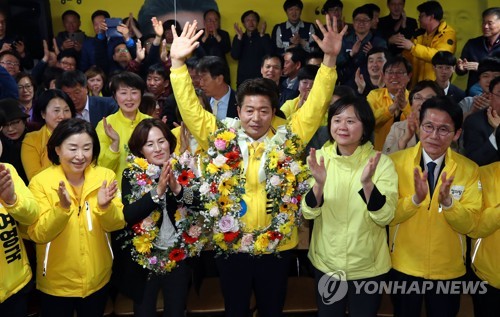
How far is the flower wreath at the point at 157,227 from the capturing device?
3066 mm

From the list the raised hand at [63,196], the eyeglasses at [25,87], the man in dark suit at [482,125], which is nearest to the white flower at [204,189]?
the raised hand at [63,196]

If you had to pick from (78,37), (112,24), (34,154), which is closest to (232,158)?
(34,154)

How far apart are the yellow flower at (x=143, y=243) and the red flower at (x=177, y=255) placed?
4.5 inches

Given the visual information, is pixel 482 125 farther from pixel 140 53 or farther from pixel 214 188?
pixel 140 53

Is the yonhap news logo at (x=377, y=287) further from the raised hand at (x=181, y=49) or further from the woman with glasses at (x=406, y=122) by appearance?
the raised hand at (x=181, y=49)

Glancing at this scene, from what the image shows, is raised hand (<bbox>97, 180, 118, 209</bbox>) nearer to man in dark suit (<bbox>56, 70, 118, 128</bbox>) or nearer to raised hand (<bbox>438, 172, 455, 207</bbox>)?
raised hand (<bbox>438, 172, 455, 207</bbox>)

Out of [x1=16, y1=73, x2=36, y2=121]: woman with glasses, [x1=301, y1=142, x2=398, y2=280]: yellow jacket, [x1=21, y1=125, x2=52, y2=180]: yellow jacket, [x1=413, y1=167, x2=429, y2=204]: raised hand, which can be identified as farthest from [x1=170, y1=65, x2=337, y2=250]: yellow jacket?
[x1=16, y1=73, x2=36, y2=121]: woman with glasses

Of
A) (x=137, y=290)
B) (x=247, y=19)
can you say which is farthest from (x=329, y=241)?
(x=247, y=19)

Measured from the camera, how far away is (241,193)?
3.06 m

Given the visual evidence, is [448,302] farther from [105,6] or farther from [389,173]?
[105,6]

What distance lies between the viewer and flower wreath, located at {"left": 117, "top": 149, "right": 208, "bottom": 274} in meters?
3.07

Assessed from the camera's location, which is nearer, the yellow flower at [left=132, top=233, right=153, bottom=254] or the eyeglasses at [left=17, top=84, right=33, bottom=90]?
the yellow flower at [left=132, top=233, right=153, bottom=254]

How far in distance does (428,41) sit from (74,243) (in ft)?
15.5

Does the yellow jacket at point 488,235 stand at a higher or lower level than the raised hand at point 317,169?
lower
